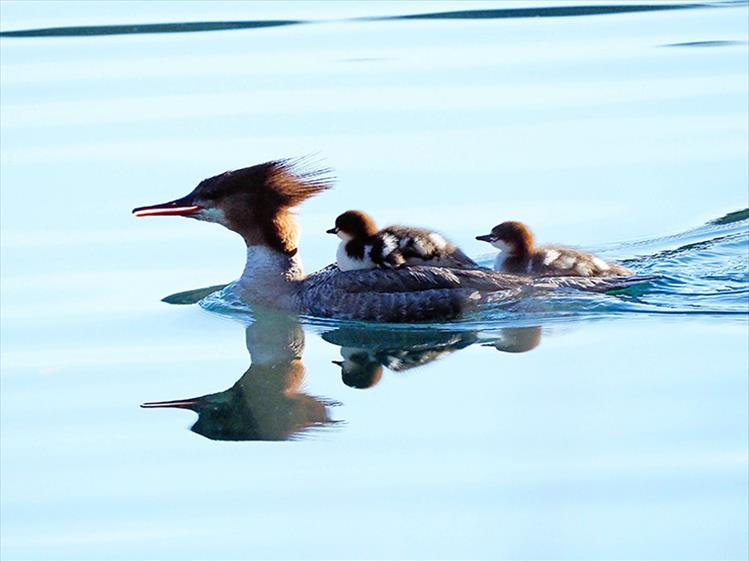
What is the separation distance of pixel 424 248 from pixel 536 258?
24.2 inches

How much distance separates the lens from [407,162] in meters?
10.8

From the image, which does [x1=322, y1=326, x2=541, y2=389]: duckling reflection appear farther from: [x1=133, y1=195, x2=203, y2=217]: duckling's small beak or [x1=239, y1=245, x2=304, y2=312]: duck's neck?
[x1=133, y1=195, x2=203, y2=217]: duckling's small beak

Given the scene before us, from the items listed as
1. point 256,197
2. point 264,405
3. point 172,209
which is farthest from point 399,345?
point 172,209

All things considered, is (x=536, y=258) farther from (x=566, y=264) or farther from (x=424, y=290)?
(x=424, y=290)

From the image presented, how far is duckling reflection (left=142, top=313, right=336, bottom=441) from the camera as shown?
6605 mm

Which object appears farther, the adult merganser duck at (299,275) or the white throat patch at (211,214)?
the white throat patch at (211,214)

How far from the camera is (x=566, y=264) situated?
838 centimetres

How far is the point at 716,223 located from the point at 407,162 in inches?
87.8

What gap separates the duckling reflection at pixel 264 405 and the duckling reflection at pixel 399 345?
25cm

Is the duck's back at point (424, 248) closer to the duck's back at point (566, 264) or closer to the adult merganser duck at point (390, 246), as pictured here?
the adult merganser duck at point (390, 246)

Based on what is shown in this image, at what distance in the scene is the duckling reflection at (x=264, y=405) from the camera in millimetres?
6605

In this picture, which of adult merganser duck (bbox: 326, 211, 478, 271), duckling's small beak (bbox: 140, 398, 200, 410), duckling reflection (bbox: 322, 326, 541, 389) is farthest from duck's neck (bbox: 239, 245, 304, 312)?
duckling's small beak (bbox: 140, 398, 200, 410)

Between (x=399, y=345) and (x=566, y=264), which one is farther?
(x=566, y=264)

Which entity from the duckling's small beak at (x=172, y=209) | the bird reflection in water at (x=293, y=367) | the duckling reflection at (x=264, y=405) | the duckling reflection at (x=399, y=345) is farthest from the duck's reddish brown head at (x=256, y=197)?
the duckling reflection at (x=264, y=405)
